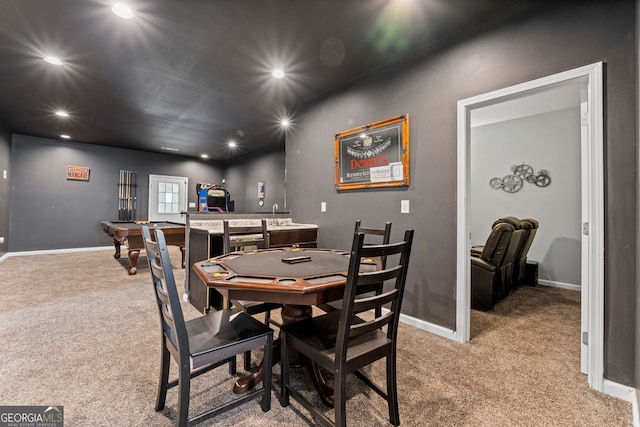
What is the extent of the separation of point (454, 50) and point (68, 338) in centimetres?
409

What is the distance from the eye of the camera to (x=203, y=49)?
2.67 m

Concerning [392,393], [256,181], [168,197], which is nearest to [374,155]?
[392,393]

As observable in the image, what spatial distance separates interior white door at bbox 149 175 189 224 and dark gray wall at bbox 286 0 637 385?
214 inches

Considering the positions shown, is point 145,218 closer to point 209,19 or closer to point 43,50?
point 43,50

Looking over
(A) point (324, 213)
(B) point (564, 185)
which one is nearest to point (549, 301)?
(B) point (564, 185)

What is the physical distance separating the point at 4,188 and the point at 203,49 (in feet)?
19.1

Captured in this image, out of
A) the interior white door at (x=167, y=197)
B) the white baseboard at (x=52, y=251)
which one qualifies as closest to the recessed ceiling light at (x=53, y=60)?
the white baseboard at (x=52, y=251)

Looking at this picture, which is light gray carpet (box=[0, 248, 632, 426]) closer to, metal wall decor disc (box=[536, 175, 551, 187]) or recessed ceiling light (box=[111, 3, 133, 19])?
metal wall decor disc (box=[536, 175, 551, 187])

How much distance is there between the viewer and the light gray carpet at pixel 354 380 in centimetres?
144

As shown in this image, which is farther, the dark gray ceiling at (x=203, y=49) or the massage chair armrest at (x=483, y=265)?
the massage chair armrest at (x=483, y=265)

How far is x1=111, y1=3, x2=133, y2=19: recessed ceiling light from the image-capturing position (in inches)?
82.8

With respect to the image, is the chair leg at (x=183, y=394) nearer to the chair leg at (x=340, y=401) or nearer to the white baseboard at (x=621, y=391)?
the chair leg at (x=340, y=401)

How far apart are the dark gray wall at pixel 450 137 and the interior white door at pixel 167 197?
214 inches

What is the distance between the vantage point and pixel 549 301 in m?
3.37
